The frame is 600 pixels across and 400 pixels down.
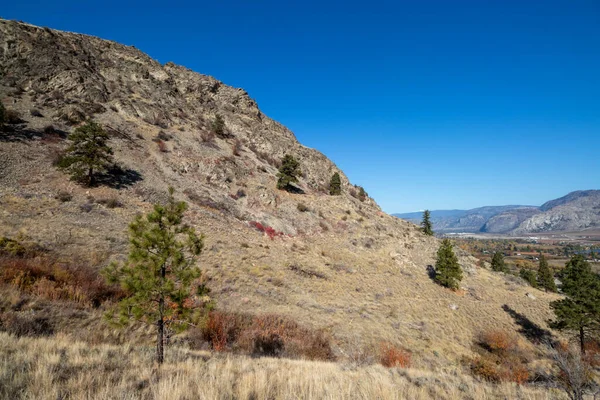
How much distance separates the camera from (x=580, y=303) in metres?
22.0

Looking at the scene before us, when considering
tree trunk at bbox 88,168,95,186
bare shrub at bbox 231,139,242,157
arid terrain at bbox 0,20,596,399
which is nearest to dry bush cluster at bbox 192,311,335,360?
arid terrain at bbox 0,20,596,399

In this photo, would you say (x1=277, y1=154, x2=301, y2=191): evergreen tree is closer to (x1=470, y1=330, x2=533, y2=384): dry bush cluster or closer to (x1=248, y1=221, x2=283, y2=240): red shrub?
(x1=248, y1=221, x2=283, y2=240): red shrub

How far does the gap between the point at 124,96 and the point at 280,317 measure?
44692 millimetres

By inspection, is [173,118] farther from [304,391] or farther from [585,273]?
[585,273]

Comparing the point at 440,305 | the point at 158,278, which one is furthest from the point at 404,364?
the point at 440,305

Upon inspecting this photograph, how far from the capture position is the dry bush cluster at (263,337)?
10.8m

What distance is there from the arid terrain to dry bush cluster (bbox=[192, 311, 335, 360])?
0.71m

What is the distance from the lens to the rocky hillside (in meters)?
16.9

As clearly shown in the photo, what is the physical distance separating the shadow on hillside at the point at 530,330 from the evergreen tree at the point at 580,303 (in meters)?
2.39

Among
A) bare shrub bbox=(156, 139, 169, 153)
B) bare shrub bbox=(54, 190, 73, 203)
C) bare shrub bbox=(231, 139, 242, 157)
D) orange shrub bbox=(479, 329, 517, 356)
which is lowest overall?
orange shrub bbox=(479, 329, 517, 356)

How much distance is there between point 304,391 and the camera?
5172mm

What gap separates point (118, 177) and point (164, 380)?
26.5 meters

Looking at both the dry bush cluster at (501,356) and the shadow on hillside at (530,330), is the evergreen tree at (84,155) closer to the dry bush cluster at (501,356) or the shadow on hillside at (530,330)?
the dry bush cluster at (501,356)

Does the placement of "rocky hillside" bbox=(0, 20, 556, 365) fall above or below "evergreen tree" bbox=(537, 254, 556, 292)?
above
